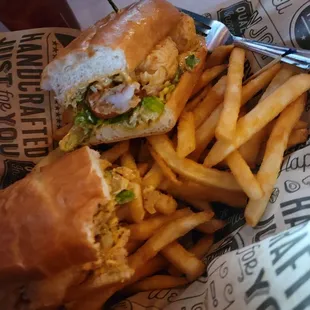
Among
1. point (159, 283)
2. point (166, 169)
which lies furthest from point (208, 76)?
point (159, 283)

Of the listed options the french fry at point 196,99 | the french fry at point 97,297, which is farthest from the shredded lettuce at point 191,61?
the french fry at point 97,297

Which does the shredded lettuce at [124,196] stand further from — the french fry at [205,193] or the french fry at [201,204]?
the french fry at [201,204]

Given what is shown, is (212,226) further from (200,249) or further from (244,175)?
(244,175)

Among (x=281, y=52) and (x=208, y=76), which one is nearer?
(x=281, y=52)

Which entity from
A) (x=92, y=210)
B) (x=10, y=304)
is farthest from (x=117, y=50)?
(x=10, y=304)

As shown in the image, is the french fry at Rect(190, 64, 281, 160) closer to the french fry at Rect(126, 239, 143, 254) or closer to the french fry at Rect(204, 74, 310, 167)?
the french fry at Rect(204, 74, 310, 167)

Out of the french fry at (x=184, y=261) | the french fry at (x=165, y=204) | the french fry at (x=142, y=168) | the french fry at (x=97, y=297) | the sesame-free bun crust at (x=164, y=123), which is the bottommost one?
the french fry at (x=184, y=261)

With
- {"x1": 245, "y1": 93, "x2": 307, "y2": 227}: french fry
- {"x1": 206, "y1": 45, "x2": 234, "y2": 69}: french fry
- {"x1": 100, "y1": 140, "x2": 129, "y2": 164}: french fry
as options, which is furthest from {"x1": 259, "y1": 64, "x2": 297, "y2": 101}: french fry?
{"x1": 100, "y1": 140, "x2": 129, "y2": 164}: french fry
